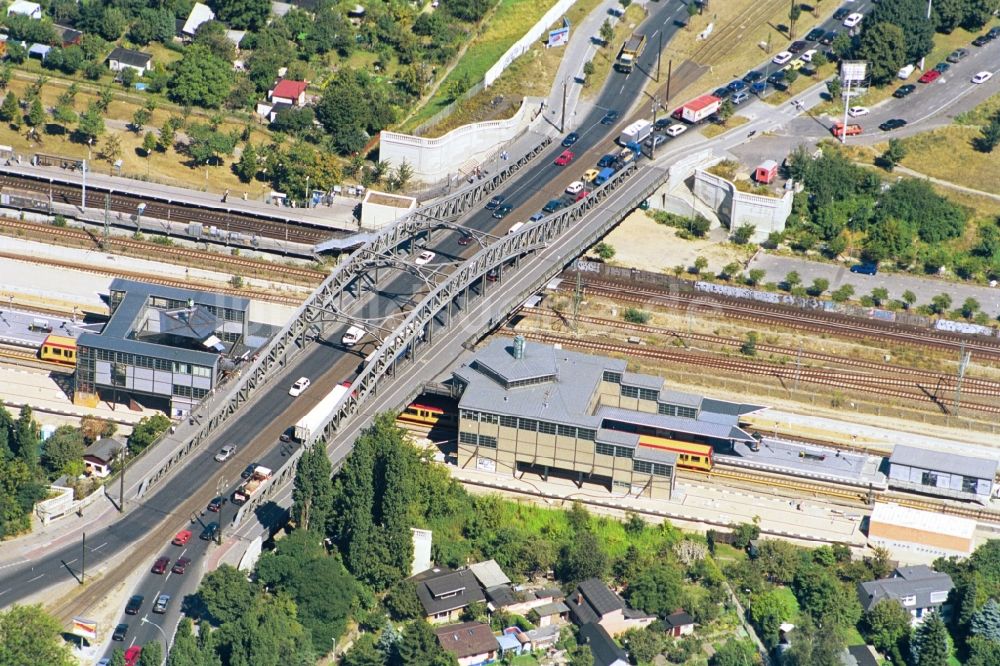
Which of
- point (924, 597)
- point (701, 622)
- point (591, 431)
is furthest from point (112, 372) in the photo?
point (924, 597)

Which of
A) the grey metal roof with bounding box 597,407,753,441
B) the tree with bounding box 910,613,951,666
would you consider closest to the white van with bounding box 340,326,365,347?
the grey metal roof with bounding box 597,407,753,441

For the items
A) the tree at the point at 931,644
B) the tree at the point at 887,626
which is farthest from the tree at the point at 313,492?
the tree at the point at 931,644

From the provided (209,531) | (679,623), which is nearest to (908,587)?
(679,623)

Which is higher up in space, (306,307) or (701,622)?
(306,307)

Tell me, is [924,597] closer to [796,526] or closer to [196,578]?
[796,526]

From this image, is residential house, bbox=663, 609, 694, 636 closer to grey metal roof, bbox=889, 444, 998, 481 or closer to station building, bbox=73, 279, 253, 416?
grey metal roof, bbox=889, 444, 998, 481

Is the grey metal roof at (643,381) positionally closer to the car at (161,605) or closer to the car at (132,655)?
the car at (161,605)
